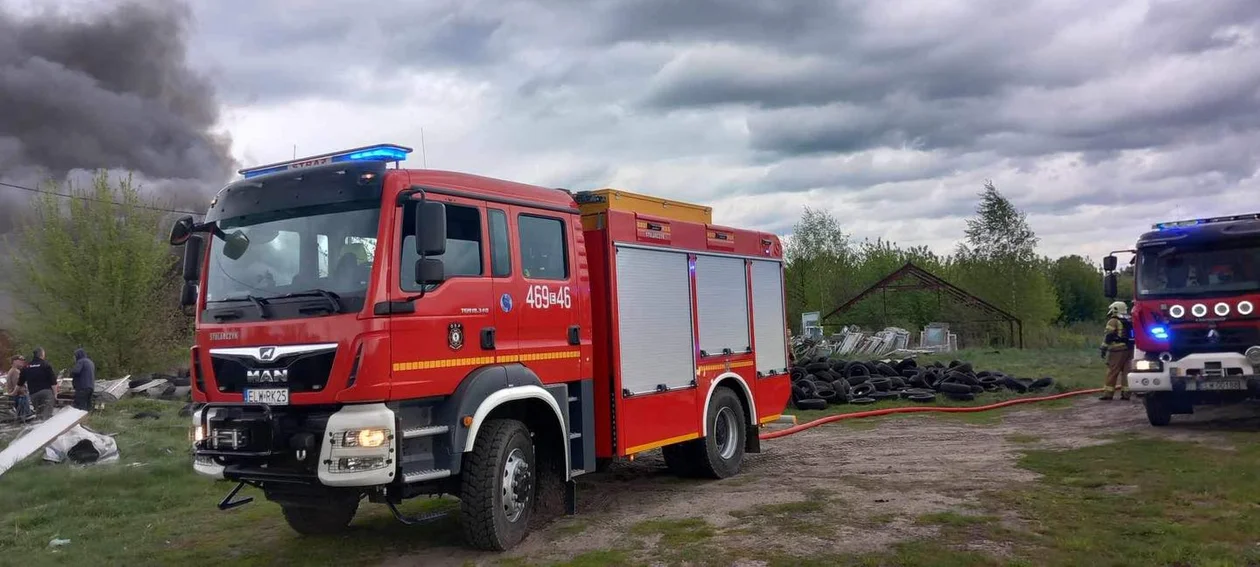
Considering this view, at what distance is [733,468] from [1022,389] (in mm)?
9747

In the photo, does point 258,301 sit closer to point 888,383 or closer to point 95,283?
point 888,383

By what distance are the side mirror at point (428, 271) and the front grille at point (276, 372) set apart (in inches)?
28.0

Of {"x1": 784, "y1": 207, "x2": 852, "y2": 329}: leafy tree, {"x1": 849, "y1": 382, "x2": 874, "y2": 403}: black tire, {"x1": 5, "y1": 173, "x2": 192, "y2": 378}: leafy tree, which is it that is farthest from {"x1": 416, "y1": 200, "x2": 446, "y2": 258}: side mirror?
{"x1": 784, "y1": 207, "x2": 852, "y2": 329}: leafy tree

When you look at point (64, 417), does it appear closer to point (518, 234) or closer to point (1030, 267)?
point (518, 234)

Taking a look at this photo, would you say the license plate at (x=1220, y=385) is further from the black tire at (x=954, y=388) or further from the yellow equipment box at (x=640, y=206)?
the yellow equipment box at (x=640, y=206)

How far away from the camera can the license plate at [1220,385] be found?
1117cm

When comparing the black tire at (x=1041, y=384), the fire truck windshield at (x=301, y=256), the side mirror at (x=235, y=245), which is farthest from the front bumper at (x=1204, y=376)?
the side mirror at (x=235, y=245)

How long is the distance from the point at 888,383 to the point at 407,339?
13270mm

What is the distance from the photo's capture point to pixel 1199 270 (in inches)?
465

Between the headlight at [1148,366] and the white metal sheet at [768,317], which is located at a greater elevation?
the white metal sheet at [768,317]

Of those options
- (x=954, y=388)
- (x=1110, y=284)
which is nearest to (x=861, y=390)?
(x=954, y=388)

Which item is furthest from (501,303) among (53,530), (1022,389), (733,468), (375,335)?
(1022,389)

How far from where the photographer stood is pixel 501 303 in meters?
6.85

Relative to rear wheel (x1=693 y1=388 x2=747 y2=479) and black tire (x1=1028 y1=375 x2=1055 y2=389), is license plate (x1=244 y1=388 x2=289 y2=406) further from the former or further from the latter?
black tire (x1=1028 y1=375 x2=1055 y2=389)
